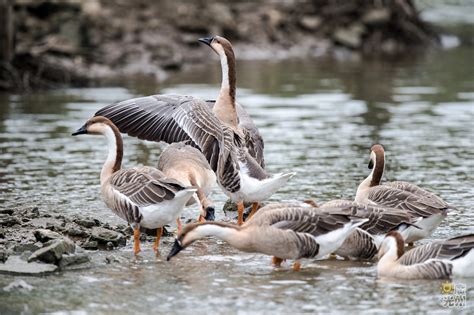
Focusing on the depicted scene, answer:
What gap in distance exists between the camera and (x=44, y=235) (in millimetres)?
10109

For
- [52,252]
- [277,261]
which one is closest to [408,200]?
[277,261]

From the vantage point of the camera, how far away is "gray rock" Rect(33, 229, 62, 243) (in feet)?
33.2

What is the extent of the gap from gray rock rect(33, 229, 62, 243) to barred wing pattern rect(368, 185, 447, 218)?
3.63m

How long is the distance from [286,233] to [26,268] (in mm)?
2550

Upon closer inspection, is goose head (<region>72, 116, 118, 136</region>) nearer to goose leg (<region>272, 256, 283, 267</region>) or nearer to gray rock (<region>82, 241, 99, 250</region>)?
gray rock (<region>82, 241, 99, 250</region>)

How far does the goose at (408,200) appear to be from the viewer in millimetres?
10445

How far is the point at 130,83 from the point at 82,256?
15.5 metres

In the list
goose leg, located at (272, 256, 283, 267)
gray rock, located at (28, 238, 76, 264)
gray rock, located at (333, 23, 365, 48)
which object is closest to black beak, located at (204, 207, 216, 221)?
goose leg, located at (272, 256, 283, 267)

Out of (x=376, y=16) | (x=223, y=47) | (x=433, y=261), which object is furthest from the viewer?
(x=376, y=16)

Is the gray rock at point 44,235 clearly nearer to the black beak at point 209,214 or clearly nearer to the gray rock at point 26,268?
the gray rock at point 26,268

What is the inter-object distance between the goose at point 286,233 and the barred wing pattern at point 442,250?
58cm

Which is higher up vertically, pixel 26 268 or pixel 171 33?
pixel 171 33

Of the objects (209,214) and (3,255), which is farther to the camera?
(209,214)

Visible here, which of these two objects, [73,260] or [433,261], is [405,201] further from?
[73,260]
